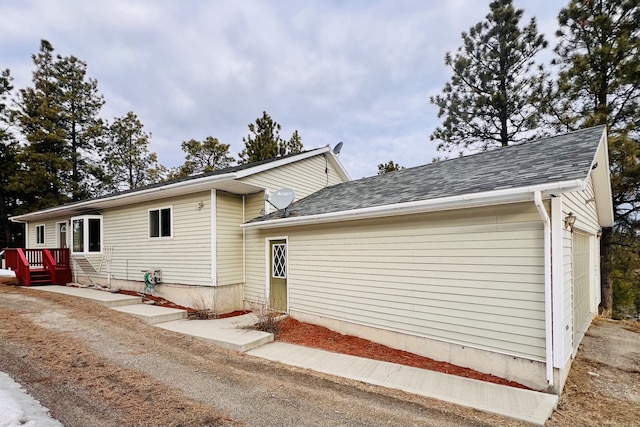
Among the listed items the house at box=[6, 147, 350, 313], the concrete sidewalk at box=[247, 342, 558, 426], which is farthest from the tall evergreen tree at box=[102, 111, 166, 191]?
the concrete sidewalk at box=[247, 342, 558, 426]

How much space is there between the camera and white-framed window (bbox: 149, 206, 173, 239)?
913 centimetres

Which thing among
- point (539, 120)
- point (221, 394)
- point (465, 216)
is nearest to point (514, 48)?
point (539, 120)

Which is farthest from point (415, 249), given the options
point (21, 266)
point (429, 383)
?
point (21, 266)

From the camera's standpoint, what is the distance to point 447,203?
15.3 feet

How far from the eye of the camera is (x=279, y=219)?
730 centimetres

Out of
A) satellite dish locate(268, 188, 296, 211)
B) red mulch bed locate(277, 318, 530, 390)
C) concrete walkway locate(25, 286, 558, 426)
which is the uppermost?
satellite dish locate(268, 188, 296, 211)

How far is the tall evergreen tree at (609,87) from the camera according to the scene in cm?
966

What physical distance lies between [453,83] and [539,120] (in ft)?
13.7

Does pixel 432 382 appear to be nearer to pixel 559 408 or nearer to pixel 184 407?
pixel 559 408

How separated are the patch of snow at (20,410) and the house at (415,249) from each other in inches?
180

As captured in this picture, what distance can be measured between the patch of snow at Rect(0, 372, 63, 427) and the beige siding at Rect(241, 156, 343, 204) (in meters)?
5.51

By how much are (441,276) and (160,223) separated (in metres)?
8.24

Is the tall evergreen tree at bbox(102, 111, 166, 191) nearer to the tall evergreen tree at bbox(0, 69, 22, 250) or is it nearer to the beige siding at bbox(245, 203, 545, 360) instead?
the tall evergreen tree at bbox(0, 69, 22, 250)

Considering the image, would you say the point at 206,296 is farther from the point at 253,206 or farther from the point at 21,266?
the point at 21,266
